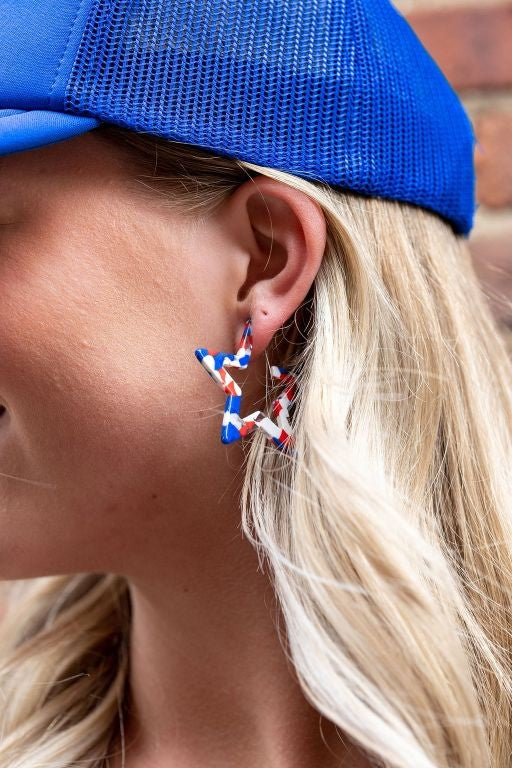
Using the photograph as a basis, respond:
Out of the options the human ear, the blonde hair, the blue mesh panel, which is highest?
the blue mesh panel

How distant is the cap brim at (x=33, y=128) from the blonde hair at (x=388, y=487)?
0.19 feet

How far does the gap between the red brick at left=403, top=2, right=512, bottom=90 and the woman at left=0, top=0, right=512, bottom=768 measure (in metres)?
0.40

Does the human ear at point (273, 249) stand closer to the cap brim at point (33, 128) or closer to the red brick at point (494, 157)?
the cap brim at point (33, 128)

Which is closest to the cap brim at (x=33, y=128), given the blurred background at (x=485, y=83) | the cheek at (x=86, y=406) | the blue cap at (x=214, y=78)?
the blue cap at (x=214, y=78)

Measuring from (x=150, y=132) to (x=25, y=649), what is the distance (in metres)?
0.74

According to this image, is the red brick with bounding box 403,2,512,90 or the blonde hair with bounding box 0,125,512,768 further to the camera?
the red brick with bounding box 403,2,512,90

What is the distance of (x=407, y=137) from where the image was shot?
99 cm

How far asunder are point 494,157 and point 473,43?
0.16 meters

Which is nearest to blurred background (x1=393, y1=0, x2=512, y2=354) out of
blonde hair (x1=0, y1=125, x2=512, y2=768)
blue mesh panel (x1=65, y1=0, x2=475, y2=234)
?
blonde hair (x1=0, y1=125, x2=512, y2=768)

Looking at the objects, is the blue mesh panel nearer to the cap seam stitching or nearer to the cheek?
the cap seam stitching

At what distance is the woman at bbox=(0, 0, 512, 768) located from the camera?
89 centimetres

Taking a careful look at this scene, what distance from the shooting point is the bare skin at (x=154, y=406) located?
3.06ft

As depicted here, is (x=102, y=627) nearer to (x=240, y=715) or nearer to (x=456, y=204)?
(x=240, y=715)

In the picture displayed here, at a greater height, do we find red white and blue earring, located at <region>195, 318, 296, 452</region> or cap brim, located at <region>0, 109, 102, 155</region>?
cap brim, located at <region>0, 109, 102, 155</region>
